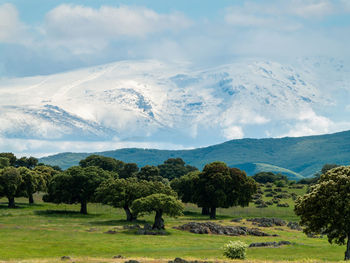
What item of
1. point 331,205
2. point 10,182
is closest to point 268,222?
point 331,205

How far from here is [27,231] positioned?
82.8 m

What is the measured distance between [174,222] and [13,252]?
51.7 metres

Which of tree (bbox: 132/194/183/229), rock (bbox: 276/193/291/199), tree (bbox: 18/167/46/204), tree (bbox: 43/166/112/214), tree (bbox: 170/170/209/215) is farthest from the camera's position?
rock (bbox: 276/193/291/199)

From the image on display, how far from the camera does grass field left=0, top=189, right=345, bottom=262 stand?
5762 centimetres

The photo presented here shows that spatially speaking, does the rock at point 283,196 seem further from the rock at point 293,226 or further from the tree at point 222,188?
the rock at point 293,226

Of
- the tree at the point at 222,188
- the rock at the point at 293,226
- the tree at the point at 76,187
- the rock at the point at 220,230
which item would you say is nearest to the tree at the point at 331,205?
the rock at the point at 220,230

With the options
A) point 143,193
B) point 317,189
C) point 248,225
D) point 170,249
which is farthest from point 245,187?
point 317,189

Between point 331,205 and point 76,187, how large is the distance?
81404 mm

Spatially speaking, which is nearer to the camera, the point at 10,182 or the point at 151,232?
the point at 151,232

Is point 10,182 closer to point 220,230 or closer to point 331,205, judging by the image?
point 220,230

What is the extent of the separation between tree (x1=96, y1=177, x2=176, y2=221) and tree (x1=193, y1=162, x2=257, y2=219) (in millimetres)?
18030

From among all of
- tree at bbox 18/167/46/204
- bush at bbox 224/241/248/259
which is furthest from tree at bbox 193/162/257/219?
bush at bbox 224/241/248/259

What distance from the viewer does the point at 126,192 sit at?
107125 millimetres

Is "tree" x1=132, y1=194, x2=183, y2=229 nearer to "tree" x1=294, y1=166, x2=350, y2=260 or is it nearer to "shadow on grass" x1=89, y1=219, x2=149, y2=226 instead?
"shadow on grass" x1=89, y1=219, x2=149, y2=226
